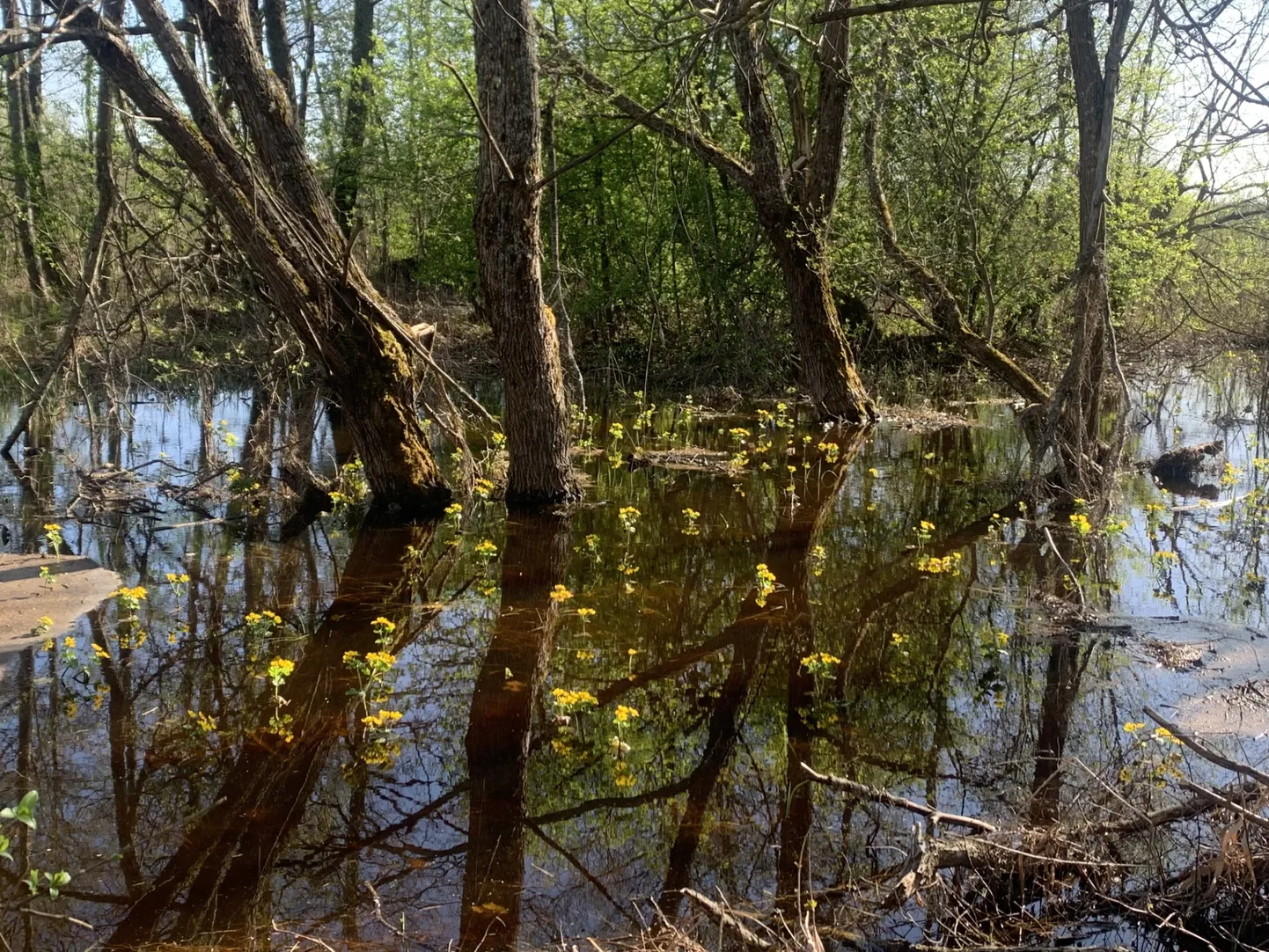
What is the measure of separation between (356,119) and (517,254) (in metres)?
11.2

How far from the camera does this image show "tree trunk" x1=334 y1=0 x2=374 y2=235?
16.6 m

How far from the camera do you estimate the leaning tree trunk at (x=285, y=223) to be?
719 cm

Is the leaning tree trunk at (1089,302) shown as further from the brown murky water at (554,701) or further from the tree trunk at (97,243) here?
the tree trunk at (97,243)

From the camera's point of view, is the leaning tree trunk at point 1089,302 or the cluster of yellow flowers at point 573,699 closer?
the cluster of yellow flowers at point 573,699

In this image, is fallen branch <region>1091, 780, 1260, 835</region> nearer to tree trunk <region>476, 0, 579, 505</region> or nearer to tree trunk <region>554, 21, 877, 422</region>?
tree trunk <region>476, 0, 579, 505</region>

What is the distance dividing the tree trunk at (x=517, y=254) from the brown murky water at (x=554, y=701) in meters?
0.53

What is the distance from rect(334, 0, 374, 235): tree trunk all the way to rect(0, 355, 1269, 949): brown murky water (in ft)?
30.5

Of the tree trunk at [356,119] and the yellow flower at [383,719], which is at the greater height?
the tree trunk at [356,119]

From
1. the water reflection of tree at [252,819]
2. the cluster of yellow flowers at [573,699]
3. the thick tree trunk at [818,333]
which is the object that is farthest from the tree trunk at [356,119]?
the cluster of yellow flowers at [573,699]

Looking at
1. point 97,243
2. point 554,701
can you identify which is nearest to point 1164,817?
point 554,701

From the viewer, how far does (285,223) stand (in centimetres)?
737

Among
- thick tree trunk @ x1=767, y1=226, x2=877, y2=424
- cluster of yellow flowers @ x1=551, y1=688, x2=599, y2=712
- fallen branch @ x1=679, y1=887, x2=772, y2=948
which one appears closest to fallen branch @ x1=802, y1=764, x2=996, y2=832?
fallen branch @ x1=679, y1=887, x2=772, y2=948

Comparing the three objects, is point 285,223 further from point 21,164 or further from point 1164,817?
point 21,164

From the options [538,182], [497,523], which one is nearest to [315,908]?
[497,523]
